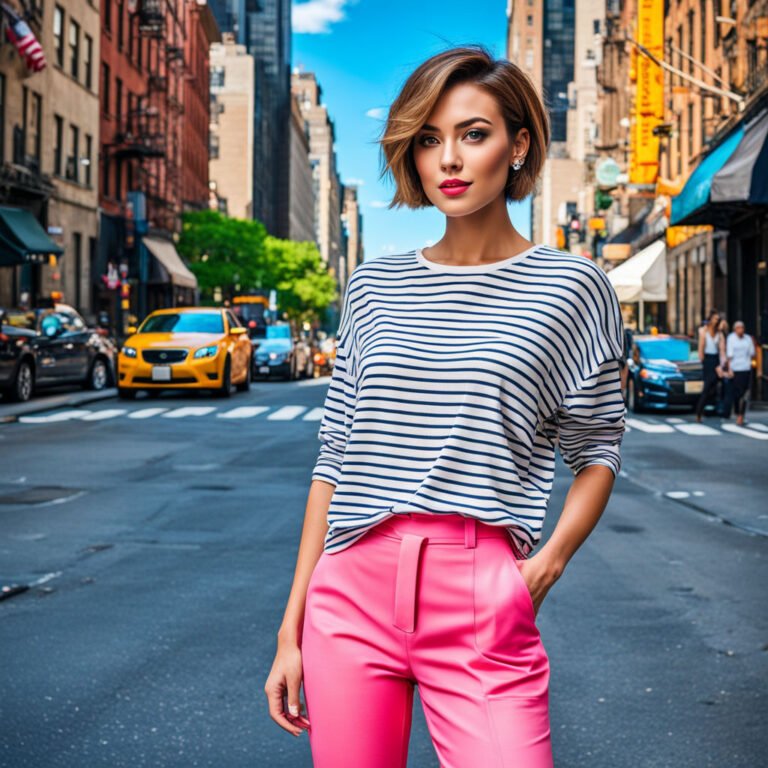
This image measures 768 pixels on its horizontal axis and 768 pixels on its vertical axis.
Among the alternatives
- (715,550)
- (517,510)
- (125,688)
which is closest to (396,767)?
(517,510)

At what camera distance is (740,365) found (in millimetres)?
22062

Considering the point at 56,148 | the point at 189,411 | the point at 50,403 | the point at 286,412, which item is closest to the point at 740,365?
the point at 286,412

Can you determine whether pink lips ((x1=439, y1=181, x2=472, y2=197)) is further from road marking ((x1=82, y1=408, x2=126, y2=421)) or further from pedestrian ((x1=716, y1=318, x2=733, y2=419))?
pedestrian ((x1=716, y1=318, x2=733, y2=419))

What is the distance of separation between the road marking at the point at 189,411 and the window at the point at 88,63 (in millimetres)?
25239

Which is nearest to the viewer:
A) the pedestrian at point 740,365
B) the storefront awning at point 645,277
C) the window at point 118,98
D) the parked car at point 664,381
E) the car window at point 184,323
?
the pedestrian at point 740,365

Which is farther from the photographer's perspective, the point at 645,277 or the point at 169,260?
the point at 169,260

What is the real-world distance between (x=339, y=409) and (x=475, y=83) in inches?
27.2

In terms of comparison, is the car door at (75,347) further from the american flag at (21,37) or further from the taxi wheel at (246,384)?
the american flag at (21,37)

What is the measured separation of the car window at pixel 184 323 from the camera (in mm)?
26234

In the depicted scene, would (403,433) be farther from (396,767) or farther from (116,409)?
(116,409)

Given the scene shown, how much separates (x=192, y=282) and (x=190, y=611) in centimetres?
5453

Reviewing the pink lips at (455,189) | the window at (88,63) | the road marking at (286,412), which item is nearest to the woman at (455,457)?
the pink lips at (455,189)

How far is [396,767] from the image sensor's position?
233 cm

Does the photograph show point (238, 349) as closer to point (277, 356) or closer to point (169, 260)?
point (277, 356)
